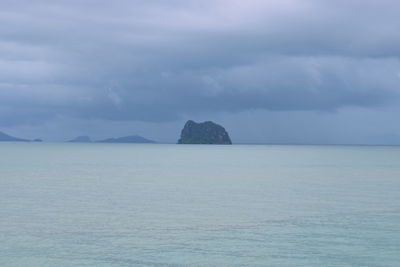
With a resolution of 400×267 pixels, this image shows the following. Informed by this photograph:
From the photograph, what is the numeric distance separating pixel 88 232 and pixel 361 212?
27808mm

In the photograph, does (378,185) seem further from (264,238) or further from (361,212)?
(264,238)

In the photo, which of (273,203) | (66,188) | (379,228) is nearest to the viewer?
(379,228)

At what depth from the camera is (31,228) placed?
44.5 m

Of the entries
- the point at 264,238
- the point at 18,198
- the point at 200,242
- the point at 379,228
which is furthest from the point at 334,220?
the point at 18,198

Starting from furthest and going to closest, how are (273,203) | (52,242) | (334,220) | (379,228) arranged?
(273,203) → (334,220) → (379,228) → (52,242)

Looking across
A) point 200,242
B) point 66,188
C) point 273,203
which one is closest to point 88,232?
point 200,242

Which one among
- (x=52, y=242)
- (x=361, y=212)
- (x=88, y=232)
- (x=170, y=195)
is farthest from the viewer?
(x=170, y=195)

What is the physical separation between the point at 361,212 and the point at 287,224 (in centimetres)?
1212

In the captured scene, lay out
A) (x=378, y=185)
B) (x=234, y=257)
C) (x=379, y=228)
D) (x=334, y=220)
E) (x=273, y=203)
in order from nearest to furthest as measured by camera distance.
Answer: (x=234, y=257), (x=379, y=228), (x=334, y=220), (x=273, y=203), (x=378, y=185)

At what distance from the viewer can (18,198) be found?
66.6 m

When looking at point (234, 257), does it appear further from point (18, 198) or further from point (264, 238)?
point (18, 198)

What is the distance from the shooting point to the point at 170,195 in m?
72.2

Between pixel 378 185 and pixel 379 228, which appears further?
pixel 378 185

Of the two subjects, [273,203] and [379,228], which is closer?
[379,228]
